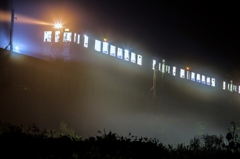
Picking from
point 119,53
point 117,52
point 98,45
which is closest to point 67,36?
point 98,45

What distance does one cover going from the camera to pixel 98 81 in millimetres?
31391

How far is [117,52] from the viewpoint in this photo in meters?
35.5


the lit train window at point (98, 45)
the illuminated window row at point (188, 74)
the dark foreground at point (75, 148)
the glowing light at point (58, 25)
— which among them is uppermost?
the glowing light at point (58, 25)

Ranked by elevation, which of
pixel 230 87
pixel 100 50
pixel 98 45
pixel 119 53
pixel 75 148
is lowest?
pixel 75 148

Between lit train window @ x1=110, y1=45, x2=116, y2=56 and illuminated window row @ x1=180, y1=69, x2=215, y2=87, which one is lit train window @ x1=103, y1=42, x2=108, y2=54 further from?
illuminated window row @ x1=180, y1=69, x2=215, y2=87

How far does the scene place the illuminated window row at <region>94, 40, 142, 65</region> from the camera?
107 ft

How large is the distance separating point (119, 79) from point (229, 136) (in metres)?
25.0

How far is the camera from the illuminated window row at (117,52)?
32719 millimetres

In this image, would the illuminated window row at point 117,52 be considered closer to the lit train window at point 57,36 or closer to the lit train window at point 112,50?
the lit train window at point 112,50

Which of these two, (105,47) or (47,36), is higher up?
(47,36)

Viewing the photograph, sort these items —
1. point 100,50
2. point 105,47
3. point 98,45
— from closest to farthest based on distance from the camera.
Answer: point 98,45, point 100,50, point 105,47

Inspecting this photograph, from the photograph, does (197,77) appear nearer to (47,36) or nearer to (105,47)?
(105,47)

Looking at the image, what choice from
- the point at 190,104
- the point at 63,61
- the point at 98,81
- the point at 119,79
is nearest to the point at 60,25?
the point at 63,61

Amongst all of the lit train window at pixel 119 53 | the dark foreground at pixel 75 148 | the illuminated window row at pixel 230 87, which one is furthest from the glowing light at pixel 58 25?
the illuminated window row at pixel 230 87
